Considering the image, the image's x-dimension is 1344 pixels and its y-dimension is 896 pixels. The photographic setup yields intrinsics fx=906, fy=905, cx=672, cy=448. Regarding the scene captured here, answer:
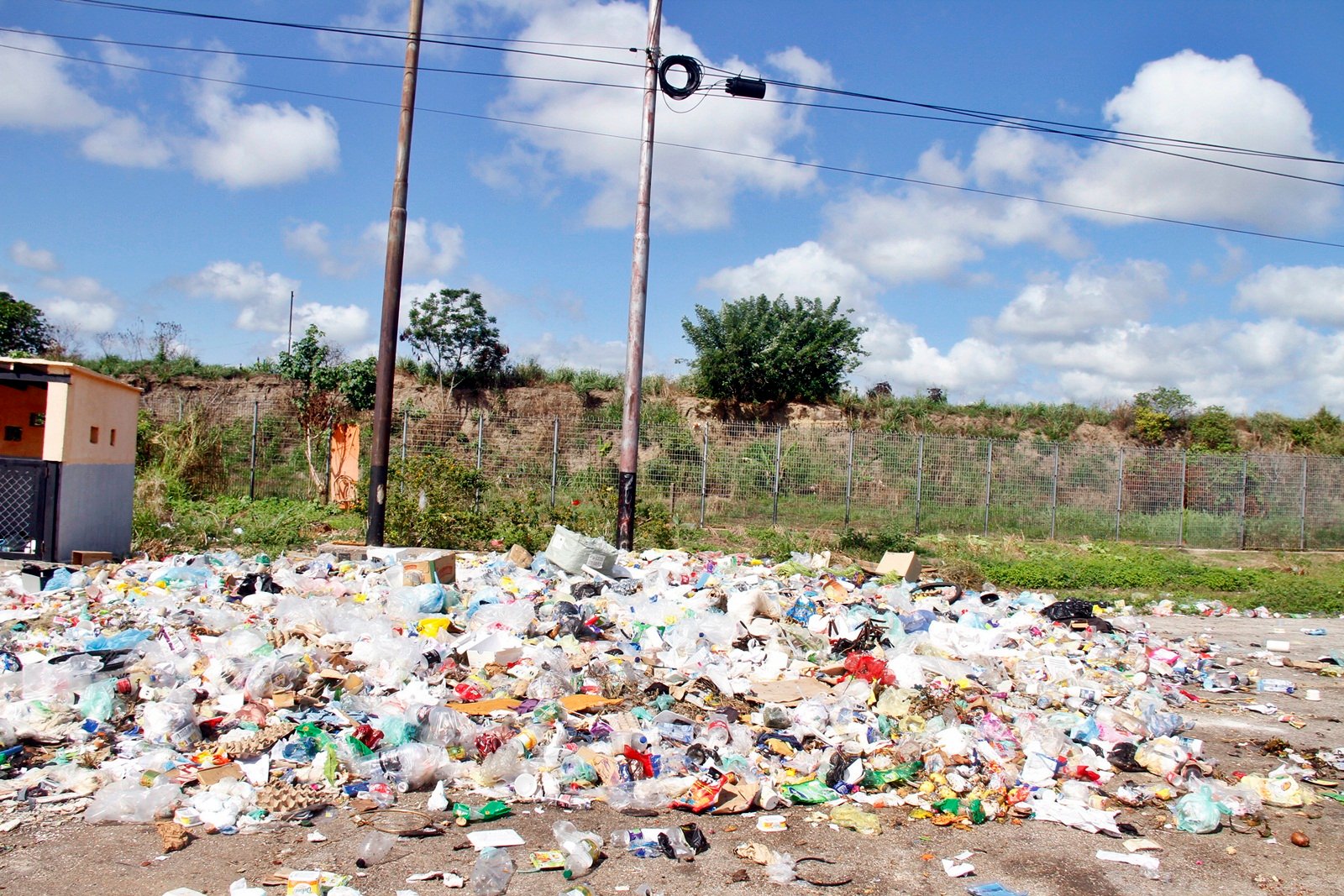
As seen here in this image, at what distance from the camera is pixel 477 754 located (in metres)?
4.42

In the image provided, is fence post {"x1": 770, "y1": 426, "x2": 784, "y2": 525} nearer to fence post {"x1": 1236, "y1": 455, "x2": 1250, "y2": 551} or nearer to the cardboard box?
the cardboard box

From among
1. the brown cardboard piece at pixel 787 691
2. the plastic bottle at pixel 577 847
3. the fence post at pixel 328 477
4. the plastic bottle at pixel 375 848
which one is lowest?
the plastic bottle at pixel 375 848

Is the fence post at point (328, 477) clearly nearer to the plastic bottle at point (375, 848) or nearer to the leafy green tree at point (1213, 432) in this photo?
the plastic bottle at point (375, 848)

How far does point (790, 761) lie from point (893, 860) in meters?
1.00

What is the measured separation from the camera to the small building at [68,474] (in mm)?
8891

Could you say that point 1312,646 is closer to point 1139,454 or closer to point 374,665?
point 374,665

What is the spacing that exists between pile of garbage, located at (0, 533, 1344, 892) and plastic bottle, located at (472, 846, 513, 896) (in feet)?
0.79

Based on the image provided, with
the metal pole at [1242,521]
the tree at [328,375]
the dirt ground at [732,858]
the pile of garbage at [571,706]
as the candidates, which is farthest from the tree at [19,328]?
the metal pole at [1242,521]

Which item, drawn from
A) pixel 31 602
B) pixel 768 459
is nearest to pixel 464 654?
pixel 31 602

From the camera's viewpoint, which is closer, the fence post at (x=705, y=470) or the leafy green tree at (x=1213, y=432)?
the fence post at (x=705, y=470)

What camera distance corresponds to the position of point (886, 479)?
1716 cm

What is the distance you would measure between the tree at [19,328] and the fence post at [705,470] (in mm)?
16045

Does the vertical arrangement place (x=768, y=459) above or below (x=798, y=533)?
above

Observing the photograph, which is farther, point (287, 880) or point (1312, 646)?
point (1312, 646)
